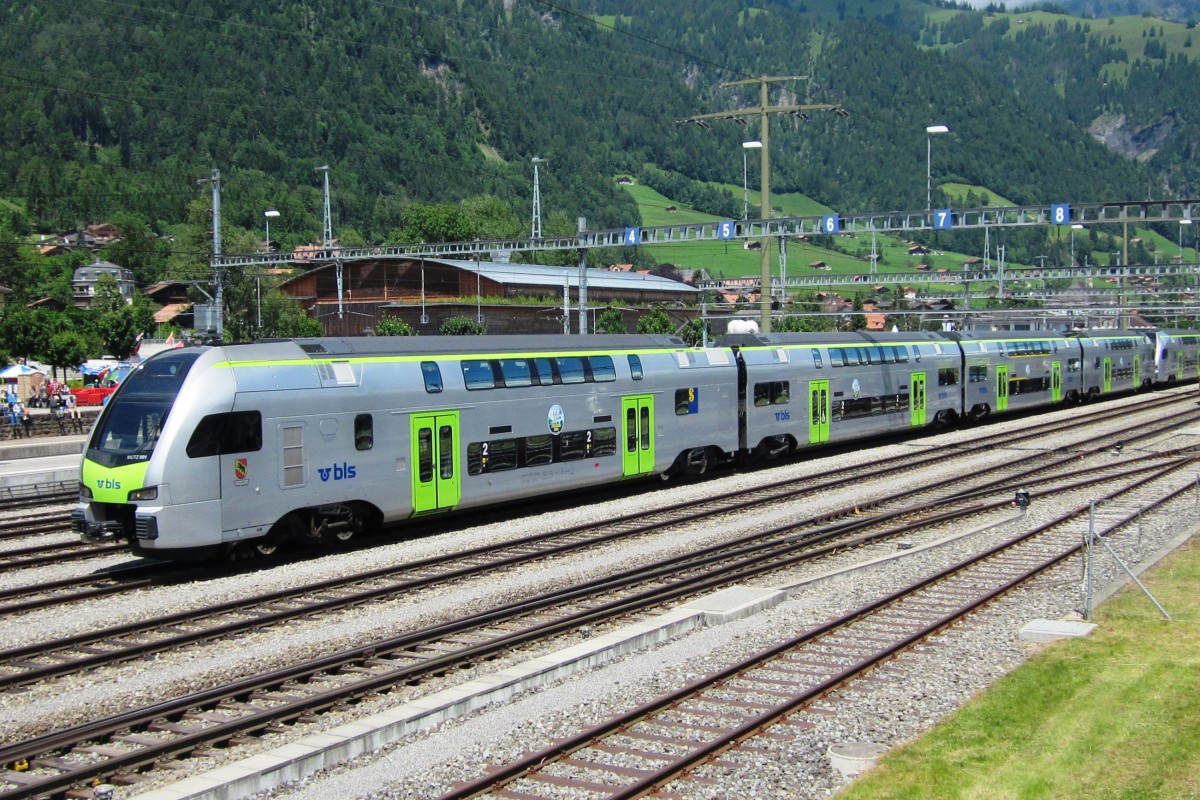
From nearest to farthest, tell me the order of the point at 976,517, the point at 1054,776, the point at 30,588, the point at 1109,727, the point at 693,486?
the point at 1054,776
the point at 1109,727
the point at 30,588
the point at 976,517
the point at 693,486

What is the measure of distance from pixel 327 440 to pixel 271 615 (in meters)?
4.86

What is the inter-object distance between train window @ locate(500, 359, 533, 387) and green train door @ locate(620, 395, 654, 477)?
3.22 m

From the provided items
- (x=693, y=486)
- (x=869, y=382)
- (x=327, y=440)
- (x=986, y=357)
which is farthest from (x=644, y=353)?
(x=986, y=357)

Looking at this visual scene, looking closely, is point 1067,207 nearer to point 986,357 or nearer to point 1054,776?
point 986,357

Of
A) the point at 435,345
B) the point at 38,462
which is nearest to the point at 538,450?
the point at 435,345

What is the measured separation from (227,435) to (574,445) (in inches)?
345

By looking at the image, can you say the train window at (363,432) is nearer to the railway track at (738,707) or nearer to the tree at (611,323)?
the railway track at (738,707)

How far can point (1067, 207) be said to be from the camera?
36.3m

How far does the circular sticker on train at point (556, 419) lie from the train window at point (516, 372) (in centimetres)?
88

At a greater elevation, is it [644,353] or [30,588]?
[644,353]

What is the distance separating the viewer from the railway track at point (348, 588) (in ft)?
47.1

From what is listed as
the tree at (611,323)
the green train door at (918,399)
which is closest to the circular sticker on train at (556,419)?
the green train door at (918,399)

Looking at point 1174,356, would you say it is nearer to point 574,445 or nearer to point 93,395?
point 574,445

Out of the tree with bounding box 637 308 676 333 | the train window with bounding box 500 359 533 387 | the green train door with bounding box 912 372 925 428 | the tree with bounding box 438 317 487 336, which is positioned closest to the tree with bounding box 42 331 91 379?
the tree with bounding box 438 317 487 336
